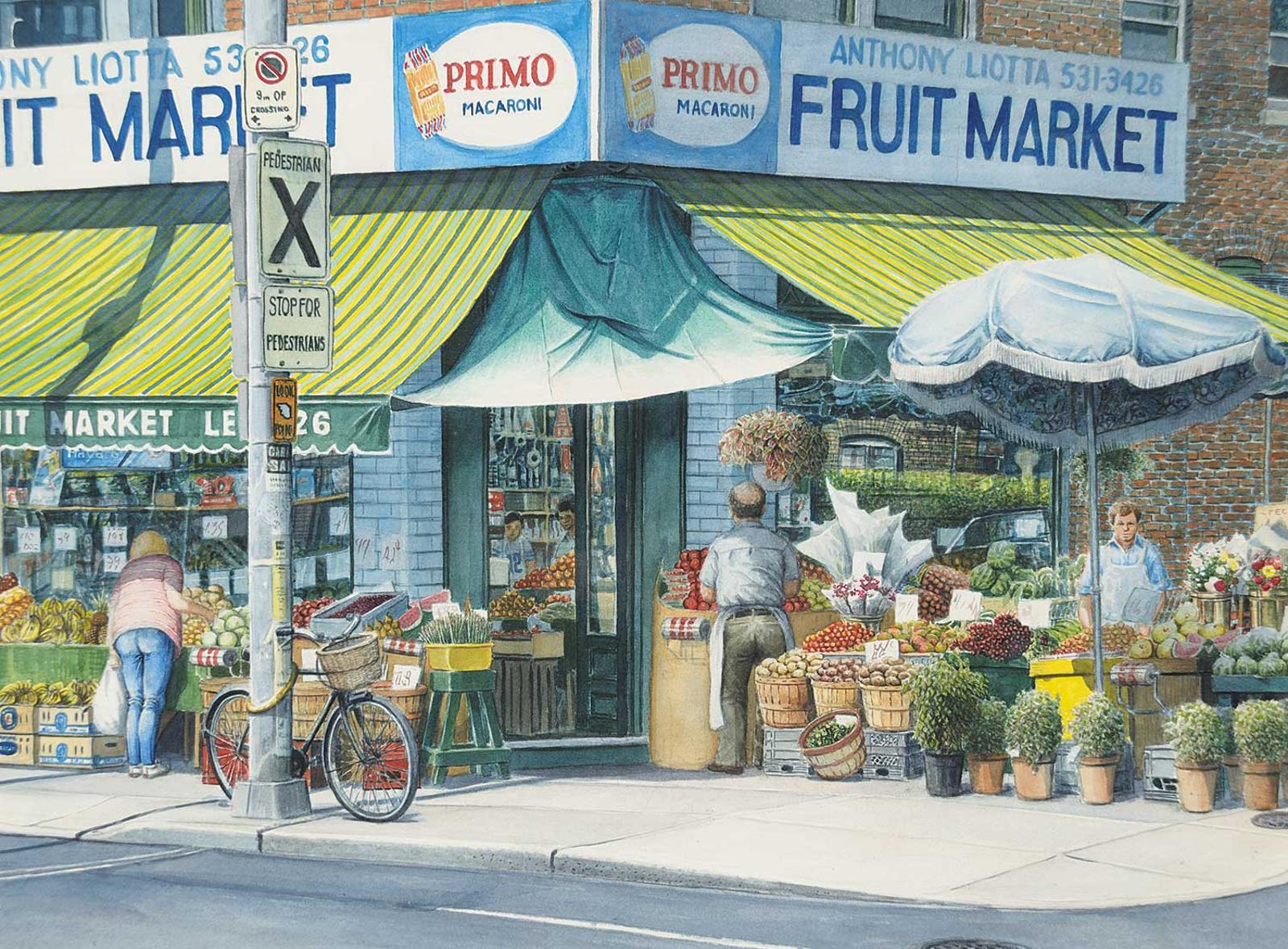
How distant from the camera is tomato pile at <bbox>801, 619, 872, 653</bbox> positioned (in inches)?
530

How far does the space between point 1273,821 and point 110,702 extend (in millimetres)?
7937

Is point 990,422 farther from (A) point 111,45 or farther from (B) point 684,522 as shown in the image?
(A) point 111,45

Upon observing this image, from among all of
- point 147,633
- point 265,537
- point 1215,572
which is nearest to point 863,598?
point 265,537

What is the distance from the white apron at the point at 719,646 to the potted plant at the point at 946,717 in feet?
4.82

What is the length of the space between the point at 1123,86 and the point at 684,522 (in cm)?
530

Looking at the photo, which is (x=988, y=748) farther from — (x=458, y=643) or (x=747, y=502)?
(x=458, y=643)

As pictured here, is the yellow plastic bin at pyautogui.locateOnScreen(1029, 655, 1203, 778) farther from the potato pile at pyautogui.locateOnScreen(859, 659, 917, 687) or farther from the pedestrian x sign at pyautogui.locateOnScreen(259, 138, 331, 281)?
the pedestrian x sign at pyautogui.locateOnScreen(259, 138, 331, 281)

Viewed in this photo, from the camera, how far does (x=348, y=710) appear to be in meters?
11.7

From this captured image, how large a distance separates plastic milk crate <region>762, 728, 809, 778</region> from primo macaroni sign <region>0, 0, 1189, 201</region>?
4235 mm

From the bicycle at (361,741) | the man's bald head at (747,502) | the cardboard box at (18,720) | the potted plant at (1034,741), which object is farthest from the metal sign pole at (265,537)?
the potted plant at (1034,741)

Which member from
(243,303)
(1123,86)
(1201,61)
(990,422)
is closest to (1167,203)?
(1123,86)

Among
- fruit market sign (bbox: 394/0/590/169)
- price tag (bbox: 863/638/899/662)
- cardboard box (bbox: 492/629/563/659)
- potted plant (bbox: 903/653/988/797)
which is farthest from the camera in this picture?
cardboard box (bbox: 492/629/563/659)

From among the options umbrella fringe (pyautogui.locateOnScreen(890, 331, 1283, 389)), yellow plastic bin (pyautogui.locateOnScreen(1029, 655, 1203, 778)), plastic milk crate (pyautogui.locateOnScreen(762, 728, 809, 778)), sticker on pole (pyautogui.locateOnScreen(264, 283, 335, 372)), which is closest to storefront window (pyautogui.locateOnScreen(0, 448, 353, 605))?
sticker on pole (pyautogui.locateOnScreen(264, 283, 335, 372))

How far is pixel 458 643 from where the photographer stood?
12.9m
